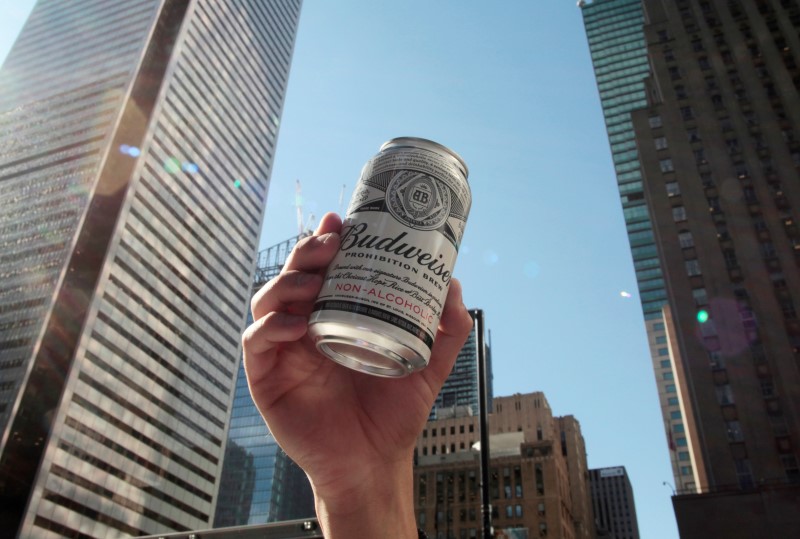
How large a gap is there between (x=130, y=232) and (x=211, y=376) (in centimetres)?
2569

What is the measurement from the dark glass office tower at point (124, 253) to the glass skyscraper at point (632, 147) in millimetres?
69422

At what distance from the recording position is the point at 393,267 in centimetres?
206

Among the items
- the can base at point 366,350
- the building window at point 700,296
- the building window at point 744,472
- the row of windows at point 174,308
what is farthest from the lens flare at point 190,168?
the can base at point 366,350

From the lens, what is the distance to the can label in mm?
2016

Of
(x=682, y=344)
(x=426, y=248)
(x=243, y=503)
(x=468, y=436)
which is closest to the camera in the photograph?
(x=426, y=248)

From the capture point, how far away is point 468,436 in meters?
91.7

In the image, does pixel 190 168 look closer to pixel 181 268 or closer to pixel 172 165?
pixel 172 165

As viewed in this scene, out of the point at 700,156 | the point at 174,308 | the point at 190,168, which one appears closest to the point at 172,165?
the point at 190,168

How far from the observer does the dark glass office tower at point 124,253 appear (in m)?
70.5

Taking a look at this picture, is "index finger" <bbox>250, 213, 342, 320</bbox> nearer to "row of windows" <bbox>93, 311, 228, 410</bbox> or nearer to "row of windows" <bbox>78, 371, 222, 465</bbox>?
"row of windows" <bbox>78, 371, 222, 465</bbox>

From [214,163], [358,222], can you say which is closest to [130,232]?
[214,163]

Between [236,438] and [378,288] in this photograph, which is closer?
[378,288]

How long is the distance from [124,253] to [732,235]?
227 feet

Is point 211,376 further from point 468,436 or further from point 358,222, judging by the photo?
point 358,222
